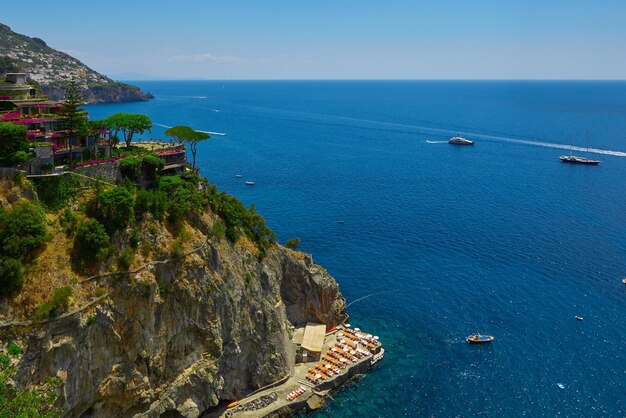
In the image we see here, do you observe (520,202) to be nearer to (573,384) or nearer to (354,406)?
(573,384)

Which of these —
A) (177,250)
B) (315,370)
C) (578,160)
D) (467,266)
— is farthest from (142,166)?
(578,160)

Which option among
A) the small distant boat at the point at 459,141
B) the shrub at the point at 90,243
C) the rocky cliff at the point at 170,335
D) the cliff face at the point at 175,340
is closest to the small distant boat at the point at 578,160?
the small distant boat at the point at 459,141

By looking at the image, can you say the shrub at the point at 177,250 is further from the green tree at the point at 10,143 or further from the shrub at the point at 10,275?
the green tree at the point at 10,143

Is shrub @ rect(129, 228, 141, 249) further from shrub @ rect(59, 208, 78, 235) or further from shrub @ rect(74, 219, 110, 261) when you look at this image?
shrub @ rect(59, 208, 78, 235)

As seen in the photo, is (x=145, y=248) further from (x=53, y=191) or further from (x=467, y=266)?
(x=467, y=266)

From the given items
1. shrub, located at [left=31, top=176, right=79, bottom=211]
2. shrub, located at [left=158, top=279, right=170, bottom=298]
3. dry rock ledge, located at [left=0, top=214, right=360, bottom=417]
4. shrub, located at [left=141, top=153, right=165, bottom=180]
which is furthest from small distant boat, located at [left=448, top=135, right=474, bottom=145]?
shrub, located at [left=31, top=176, right=79, bottom=211]

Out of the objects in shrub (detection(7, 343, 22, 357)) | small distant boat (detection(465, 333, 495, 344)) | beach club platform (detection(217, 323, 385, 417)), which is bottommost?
beach club platform (detection(217, 323, 385, 417))
